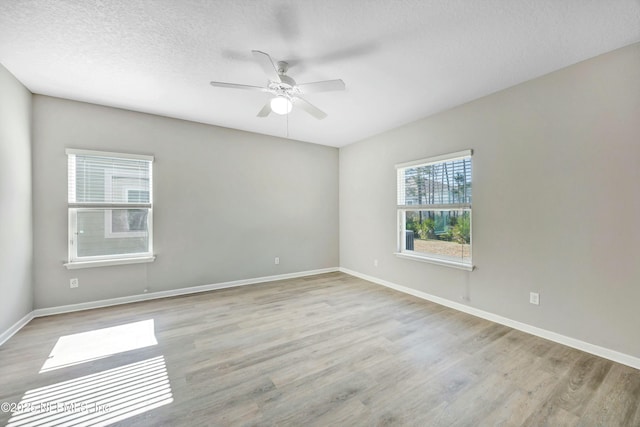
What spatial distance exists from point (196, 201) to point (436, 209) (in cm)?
371

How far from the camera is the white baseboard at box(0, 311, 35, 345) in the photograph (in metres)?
2.50

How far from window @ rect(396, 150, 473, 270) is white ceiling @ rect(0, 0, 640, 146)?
3.04ft

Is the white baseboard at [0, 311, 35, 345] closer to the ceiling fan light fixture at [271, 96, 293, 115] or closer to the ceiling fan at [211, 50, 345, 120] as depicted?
the ceiling fan at [211, 50, 345, 120]

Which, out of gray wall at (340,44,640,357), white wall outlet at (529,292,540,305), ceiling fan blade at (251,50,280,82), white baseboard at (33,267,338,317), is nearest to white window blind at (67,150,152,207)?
white baseboard at (33,267,338,317)

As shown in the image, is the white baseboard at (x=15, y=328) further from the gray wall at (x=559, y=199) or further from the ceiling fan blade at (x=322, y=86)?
the gray wall at (x=559, y=199)

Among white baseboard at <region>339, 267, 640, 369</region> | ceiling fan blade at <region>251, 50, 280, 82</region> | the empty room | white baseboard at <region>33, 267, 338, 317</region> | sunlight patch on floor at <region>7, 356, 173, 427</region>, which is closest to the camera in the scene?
sunlight patch on floor at <region>7, 356, 173, 427</region>

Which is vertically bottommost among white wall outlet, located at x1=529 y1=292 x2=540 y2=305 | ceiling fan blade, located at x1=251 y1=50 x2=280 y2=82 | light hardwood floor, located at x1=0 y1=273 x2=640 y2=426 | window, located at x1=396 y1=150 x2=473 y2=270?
light hardwood floor, located at x1=0 y1=273 x2=640 y2=426

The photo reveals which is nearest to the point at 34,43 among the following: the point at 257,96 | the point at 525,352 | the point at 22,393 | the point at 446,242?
the point at 257,96

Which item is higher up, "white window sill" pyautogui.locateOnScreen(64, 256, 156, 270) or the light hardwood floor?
"white window sill" pyautogui.locateOnScreen(64, 256, 156, 270)

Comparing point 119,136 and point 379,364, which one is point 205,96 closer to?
point 119,136

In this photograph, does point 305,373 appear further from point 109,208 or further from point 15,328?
point 109,208

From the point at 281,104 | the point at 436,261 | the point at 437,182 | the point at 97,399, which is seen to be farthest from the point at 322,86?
the point at 97,399

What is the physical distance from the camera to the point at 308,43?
2.18 metres

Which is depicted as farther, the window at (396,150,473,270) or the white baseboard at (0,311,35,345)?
the window at (396,150,473,270)
